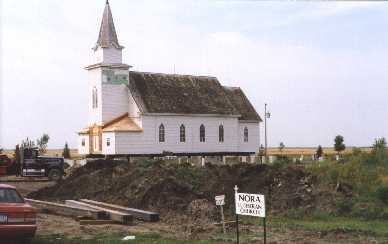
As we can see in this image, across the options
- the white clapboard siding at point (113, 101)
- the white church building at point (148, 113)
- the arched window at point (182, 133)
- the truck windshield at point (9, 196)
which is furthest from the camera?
the arched window at point (182, 133)

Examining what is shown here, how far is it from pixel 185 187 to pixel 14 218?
11688mm

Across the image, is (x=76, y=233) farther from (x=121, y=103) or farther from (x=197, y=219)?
(x=121, y=103)

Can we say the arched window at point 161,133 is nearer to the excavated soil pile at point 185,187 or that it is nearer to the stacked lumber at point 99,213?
the excavated soil pile at point 185,187

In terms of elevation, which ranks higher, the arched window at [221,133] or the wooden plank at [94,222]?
the arched window at [221,133]

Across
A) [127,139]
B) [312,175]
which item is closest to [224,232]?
[312,175]

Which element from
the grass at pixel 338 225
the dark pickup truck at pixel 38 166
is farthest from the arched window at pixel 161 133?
the grass at pixel 338 225

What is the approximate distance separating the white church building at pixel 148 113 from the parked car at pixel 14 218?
40017 mm

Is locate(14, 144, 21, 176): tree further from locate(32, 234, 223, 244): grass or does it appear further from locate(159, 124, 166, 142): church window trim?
locate(32, 234, 223, 244): grass

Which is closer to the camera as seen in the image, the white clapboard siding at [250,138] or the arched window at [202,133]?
the arched window at [202,133]

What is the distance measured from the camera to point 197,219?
2133 cm

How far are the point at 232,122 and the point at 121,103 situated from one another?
39.3ft

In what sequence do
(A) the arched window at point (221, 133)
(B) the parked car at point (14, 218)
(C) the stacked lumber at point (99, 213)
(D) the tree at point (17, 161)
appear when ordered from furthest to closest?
(A) the arched window at point (221, 133), (D) the tree at point (17, 161), (C) the stacked lumber at point (99, 213), (B) the parked car at point (14, 218)

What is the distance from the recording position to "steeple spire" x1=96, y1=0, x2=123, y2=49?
58906mm

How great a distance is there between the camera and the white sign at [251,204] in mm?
12656
